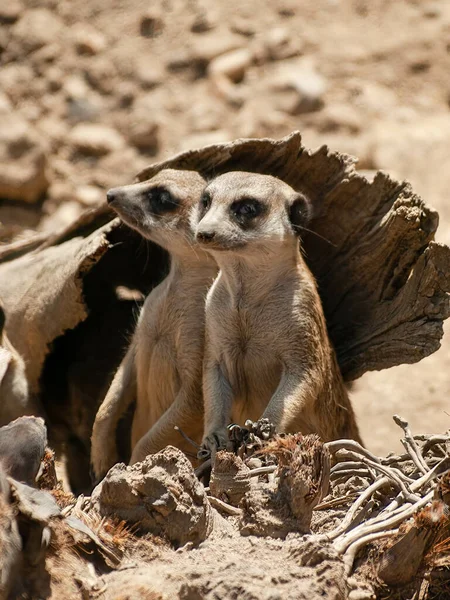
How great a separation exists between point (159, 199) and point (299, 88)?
5269 mm

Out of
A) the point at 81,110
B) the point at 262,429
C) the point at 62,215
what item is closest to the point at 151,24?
the point at 81,110

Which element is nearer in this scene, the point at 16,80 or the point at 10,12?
the point at 16,80

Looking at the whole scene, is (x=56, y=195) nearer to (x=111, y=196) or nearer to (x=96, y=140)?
(x=96, y=140)

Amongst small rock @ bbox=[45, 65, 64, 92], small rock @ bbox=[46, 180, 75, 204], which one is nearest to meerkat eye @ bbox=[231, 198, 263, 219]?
small rock @ bbox=[46, 180, 75, 204]

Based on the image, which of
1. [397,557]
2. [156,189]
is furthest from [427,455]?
[156,189]

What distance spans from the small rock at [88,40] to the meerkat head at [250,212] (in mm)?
6461

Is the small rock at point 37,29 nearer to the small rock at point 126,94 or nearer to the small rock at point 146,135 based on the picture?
the small rock at point 126,94

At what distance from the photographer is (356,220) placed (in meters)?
5.77

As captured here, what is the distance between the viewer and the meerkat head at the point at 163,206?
564 cm

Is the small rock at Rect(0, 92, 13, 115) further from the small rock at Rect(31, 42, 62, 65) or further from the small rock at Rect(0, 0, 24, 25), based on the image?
the small rock at Rect(0, 0, 24, 25)

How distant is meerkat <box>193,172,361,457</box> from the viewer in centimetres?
507

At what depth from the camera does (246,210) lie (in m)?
5.11

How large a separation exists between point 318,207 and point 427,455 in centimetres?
203

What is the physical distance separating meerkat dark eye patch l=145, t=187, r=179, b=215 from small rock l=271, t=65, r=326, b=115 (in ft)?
16.5
